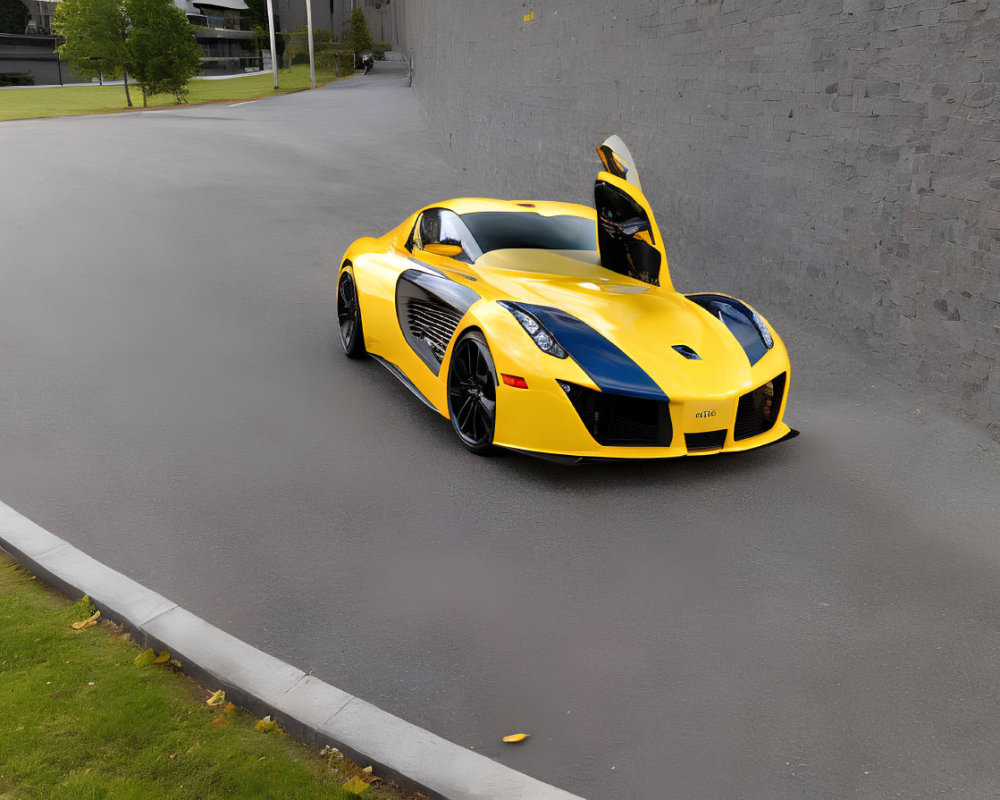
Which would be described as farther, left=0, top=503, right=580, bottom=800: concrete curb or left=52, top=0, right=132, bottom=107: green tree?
left=52, top=0, right=132, bottom=107: green tree

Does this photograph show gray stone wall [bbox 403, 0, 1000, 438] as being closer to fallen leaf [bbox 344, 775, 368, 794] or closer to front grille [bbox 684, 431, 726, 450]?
front grille [bbox 684, 431, 726, 450]

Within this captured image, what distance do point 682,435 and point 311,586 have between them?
2213 mm

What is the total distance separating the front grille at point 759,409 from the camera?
543cm

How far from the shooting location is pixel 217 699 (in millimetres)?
3424

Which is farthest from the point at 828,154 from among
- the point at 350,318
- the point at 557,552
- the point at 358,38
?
the point at 358,38

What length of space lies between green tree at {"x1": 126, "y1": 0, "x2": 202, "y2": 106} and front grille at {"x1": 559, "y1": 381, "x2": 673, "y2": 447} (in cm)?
4368

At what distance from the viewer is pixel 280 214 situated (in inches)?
545

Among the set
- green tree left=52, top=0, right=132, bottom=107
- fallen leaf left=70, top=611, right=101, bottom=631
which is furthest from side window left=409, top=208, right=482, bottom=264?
green tree left=52, top=0, right=132, bottom=107

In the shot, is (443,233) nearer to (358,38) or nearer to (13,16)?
(358,38)

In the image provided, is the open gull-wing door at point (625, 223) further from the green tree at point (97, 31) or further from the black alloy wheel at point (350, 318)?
the green tree at point (97, 31)

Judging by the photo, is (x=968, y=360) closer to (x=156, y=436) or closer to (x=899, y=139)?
(x=899, y=139)

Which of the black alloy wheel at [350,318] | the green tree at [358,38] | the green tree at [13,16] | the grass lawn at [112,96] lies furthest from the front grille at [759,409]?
the green tree at [13,16]

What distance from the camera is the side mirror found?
6469 mm

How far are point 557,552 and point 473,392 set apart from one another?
1.45 metres
